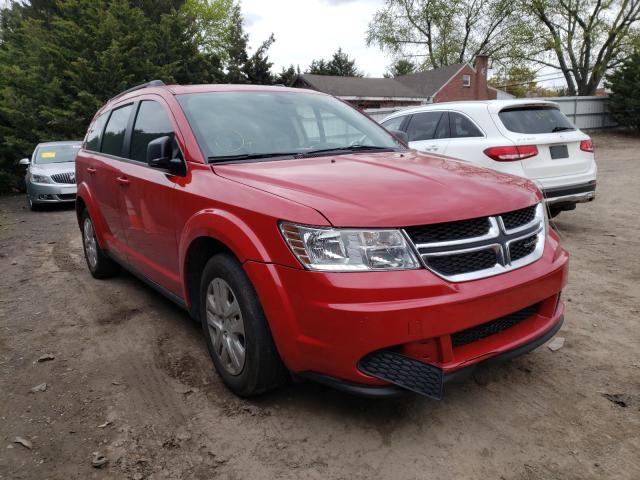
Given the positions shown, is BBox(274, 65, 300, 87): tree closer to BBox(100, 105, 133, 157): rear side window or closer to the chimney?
the chimney

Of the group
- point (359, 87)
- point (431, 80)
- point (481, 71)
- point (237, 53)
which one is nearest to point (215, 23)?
point (237, 53)

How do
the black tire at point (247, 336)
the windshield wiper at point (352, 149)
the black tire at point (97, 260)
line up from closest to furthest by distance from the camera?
the black tire at point (247, 336)
the windshield wiper at point (352, 149)
the black tire at point (97, 260)

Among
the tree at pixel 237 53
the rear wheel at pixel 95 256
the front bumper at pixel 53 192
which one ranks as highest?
the tree at pixel 237 53

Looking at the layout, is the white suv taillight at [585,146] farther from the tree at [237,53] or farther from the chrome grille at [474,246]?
the tree at [237,53]

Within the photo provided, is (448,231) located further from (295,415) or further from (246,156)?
(246,156)

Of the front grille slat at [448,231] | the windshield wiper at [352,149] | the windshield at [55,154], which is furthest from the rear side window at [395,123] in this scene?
the windshield at [55,154]

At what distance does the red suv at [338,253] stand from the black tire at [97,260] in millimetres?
1981

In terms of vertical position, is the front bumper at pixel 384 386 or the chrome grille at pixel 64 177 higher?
the front bumper at pixel 384 386

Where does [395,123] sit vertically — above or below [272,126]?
below

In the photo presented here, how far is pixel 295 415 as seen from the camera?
8.79ft

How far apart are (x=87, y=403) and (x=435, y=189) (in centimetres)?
227

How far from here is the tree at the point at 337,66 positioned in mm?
57094

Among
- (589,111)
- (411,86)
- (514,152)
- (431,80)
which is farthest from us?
(411,86)

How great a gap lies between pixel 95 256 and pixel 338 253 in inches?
156
